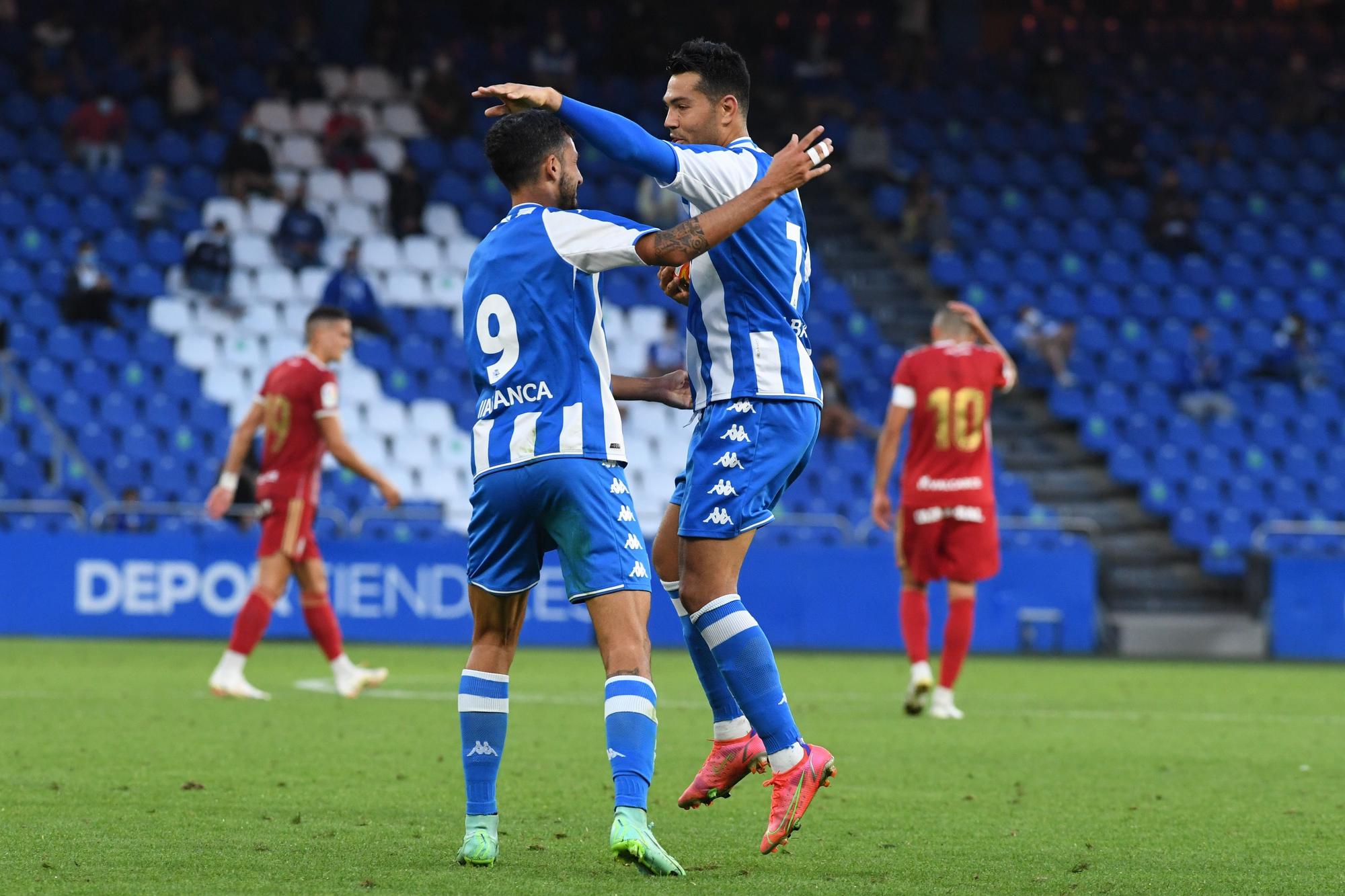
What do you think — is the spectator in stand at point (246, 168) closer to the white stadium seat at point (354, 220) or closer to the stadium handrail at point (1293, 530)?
the white stadium seat at point (354, 220)

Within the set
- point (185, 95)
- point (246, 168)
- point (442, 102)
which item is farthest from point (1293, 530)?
point (185, 95)

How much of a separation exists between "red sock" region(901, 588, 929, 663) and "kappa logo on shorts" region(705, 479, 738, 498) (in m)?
5.19

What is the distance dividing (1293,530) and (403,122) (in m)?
11.4

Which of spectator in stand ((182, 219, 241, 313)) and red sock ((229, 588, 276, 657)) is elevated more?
spectator in stand ((182, 219, 241, 313))

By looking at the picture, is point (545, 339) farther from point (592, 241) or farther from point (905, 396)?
point (905, 396)

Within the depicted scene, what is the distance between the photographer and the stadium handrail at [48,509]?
52.4ft

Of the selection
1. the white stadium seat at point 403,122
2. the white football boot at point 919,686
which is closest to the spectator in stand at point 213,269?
the white stadium seat at point 403,122

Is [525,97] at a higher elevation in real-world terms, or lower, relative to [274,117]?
lower

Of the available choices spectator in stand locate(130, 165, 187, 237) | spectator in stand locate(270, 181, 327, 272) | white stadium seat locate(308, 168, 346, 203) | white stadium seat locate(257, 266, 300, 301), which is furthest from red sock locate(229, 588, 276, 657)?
white stadium seat locate(308, 168, 346, 203)

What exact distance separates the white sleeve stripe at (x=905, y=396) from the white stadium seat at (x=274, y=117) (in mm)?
12285

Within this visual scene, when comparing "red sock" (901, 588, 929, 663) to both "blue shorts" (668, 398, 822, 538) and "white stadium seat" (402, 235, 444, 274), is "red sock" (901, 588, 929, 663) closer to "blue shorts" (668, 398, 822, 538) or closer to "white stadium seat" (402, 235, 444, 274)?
Result: "blue shorts" (668, 398, 822, 538)

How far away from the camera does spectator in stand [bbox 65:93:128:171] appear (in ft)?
65.2

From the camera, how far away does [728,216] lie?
4.75 m

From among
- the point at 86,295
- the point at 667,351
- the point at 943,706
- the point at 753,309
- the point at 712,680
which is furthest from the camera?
the point at 667,351
